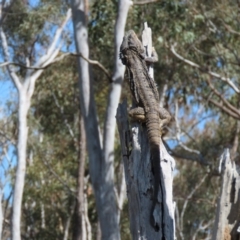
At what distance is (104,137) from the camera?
42.5 feet

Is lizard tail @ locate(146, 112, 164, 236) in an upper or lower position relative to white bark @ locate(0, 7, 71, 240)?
lower

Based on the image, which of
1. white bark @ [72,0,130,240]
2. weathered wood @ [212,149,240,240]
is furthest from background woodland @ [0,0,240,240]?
weathered wood @ [212,149,240,240]

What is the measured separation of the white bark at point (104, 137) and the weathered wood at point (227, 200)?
4074 mm

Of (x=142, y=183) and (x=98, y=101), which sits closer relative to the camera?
(x=142, y=183)

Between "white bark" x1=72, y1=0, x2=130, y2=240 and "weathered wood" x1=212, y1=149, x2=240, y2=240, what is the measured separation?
407cm

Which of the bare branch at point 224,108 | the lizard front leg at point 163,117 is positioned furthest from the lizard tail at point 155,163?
the bare branch at point 224,108

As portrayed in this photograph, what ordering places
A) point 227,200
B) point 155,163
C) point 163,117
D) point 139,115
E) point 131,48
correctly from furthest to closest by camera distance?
Result: 1. point 227,200
2. point 131,48
3. point 163,117
4. point 139,115
5. point 155,163

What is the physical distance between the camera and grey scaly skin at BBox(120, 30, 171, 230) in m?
6.41

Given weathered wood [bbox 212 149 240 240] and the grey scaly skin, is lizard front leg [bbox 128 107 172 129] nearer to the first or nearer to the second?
the grey scaly skin

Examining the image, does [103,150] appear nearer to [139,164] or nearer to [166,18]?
[166,18]

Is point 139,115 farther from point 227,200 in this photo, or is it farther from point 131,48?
point 227,200

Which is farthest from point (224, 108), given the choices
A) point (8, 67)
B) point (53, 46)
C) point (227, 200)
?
point (227, 200)

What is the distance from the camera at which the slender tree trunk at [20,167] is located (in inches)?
603

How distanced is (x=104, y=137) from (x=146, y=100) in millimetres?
5697
